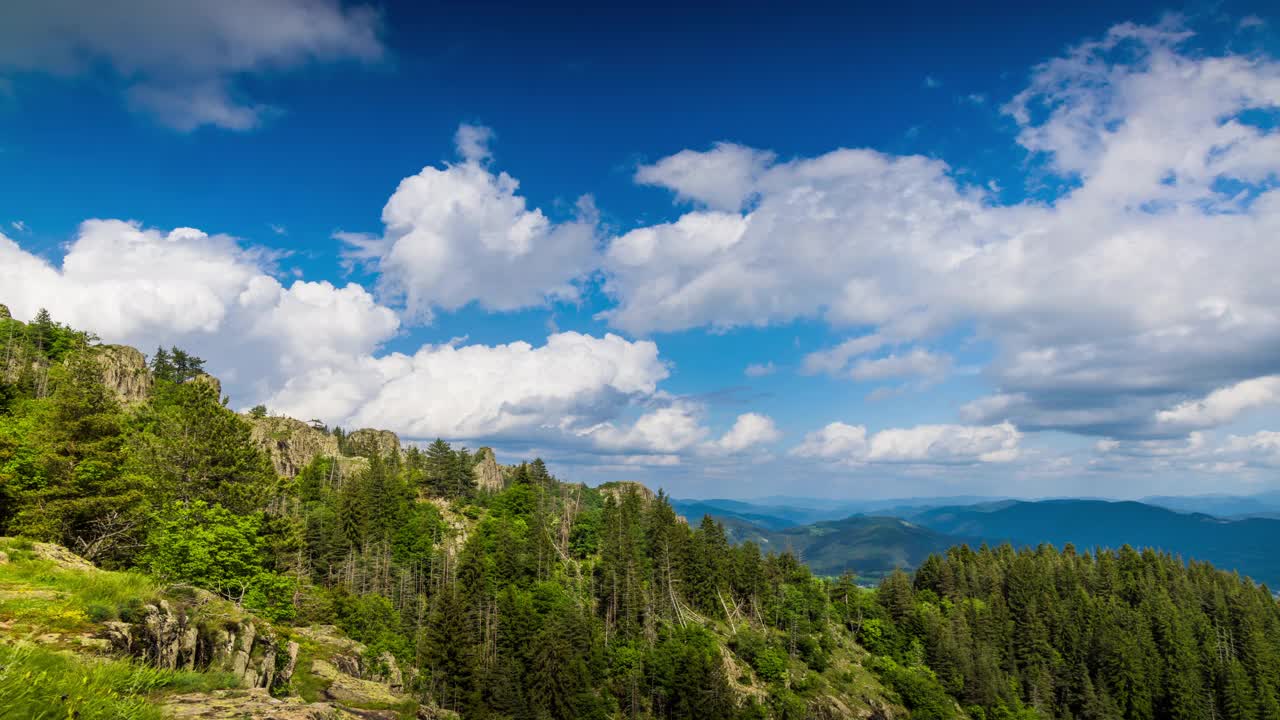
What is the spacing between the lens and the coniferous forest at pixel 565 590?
42.0 m

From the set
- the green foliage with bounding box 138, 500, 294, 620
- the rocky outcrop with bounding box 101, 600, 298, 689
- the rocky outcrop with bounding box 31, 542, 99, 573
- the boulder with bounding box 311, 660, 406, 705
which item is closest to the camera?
the rocky outcrop with bounding box 101, 600, 298, 689

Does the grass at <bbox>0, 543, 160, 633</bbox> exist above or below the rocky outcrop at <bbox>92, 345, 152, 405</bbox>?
below

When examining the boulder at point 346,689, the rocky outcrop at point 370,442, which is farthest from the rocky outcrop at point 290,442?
the boulder at point 346,689

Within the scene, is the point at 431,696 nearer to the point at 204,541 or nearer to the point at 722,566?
the point at 204,541

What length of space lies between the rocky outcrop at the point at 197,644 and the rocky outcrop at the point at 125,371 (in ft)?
427

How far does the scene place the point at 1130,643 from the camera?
139 m

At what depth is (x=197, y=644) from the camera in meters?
19.3

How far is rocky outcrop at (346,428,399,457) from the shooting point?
180 meters

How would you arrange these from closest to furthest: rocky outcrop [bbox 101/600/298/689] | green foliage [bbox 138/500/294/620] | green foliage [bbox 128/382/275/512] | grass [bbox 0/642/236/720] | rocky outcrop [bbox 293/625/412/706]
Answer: grass [bbox 0/642/236/720]
rocky outcrop [bbox 101/600/298/689]
rocky outcrop [bbox 293/625/412/706]
green foliage [bbox 138/500/294/620]
green foliage [bbox 128/382/275/512]

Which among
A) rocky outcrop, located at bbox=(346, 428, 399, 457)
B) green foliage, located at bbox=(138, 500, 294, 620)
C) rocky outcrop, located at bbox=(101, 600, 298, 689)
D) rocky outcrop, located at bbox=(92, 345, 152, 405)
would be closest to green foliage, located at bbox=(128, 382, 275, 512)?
green foliage, located at bbox=(138, 500, 294, 620)

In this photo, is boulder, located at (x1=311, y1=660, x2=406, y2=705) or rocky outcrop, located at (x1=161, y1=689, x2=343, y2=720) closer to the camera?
rocky outcrop, located at (x1=161, y1=689, x2=343, y2=720)

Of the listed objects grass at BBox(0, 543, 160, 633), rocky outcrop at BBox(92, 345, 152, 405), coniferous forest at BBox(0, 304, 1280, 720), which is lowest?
coniferous forest at BBox(0, 304, 1280, 720)

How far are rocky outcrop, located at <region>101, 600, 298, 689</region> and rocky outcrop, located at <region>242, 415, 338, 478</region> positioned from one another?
131133 mm

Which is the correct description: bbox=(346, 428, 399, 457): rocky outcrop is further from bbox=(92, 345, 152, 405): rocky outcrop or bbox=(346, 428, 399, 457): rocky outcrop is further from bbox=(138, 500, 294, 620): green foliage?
bbox=(138, 500, 294, 620): green foliage
